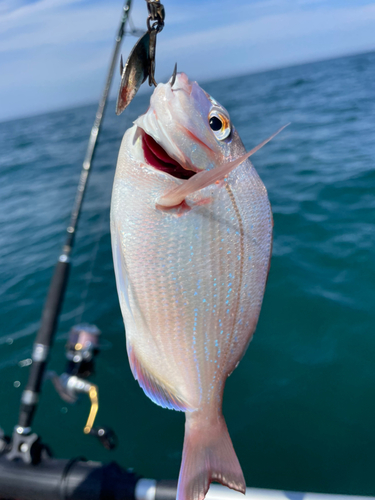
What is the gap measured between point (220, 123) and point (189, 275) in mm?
520

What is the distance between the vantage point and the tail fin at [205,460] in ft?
3.41

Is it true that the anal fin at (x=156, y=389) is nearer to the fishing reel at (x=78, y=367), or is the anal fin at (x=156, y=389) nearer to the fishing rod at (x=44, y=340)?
the fishing rod at (x=44, y=340)

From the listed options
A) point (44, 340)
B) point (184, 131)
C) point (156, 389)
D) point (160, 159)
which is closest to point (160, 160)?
point (160, 159)

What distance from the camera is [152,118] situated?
1.07m

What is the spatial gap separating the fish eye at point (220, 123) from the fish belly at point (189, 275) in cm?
14

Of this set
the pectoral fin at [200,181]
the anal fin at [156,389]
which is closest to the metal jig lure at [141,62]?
the pectoral fin at [200,181]

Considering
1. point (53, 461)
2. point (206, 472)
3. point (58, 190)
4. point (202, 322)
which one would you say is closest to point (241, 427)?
point (53, 461)

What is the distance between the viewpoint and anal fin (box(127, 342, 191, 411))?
1100 mm

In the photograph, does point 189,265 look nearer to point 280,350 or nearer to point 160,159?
point 160,159

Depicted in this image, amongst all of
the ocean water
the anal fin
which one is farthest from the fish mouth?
the ocean water

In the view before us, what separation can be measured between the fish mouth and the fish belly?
0.04 m

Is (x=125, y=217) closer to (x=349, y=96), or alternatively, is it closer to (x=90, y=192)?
(x=90, y=192)

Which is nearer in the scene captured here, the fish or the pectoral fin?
the pectoral fin

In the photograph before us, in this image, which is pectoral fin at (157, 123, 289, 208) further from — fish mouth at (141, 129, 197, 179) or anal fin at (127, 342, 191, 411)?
anal fin at (127, 342, 191, 411)
